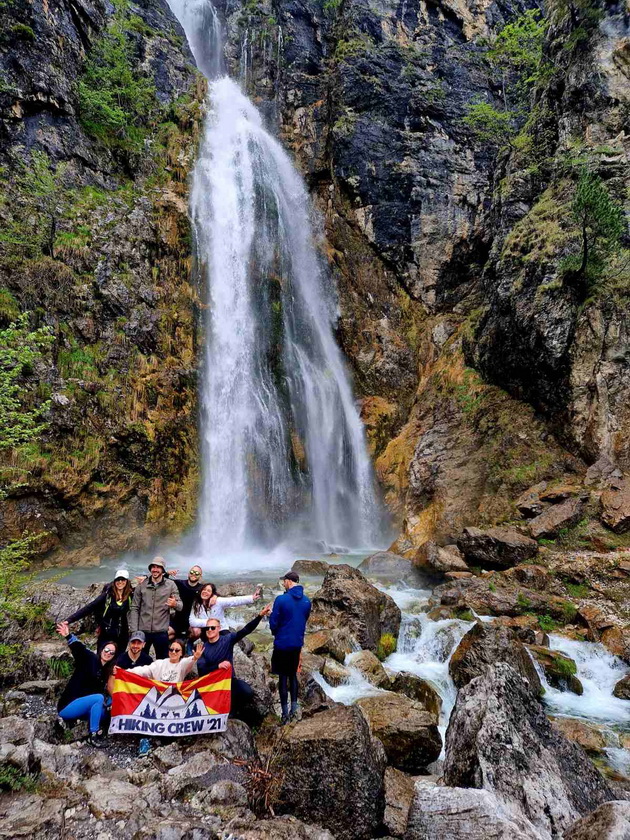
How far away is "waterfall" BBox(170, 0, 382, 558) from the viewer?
21516 mm

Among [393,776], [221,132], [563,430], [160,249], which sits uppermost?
[221,132]

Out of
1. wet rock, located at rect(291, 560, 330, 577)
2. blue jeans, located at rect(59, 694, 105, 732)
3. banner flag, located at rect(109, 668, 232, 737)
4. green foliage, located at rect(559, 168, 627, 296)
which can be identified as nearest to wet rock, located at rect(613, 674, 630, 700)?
banner flag, located at rect(109, 668, 232, 737)

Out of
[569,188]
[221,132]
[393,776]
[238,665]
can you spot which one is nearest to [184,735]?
[238,665]

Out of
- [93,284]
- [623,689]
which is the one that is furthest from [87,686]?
[93,284]

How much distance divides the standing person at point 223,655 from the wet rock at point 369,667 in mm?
3021

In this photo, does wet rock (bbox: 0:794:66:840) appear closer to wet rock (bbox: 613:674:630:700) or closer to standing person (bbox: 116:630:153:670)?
standing person (bbox: 116:630:153:670)

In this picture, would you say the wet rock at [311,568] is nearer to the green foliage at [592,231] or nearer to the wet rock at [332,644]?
the wet rock at [332,644]

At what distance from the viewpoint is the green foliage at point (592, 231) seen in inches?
585

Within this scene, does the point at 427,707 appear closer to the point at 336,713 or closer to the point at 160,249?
the point at 336,713

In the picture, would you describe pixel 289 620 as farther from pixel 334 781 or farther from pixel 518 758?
pixel 518 758

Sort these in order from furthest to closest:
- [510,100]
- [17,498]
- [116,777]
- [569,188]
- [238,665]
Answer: [510,100] < [569,188] < [17,498] < [238,665] < [116,777]

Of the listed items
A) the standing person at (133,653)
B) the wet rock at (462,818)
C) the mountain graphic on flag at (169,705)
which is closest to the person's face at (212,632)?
the mountain graphic on flag at (169,705)

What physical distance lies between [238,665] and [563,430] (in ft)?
44.8

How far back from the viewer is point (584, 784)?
4.54 meters
